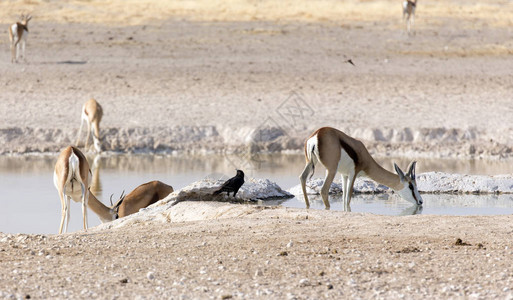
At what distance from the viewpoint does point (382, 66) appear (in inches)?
720

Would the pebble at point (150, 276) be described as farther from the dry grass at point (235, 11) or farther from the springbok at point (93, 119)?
the dry grass at point (235, 11)

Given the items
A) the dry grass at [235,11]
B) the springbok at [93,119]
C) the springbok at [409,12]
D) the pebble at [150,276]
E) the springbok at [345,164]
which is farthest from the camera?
the dry grass at [235,11]

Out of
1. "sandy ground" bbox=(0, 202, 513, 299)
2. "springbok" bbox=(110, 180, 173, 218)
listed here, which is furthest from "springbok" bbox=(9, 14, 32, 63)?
"sandy ground" bbox=(0, 202, 513, 299)

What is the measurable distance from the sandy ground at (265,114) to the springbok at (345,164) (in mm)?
1438

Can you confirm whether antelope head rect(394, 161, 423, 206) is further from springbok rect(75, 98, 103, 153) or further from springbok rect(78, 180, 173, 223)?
springbok rect(75, 98, 103, 153)

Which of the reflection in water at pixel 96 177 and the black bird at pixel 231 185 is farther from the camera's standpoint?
the reflection in water at pixel 96 177

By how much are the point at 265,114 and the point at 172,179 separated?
3867 millimetres

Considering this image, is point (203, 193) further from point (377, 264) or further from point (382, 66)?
point (382, 66)

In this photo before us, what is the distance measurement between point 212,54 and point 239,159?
6233 mm

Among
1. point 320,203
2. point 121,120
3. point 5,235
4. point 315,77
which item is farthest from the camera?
point 315,77

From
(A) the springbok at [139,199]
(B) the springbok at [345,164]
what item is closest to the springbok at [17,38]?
(A) the springbok at [139,199]

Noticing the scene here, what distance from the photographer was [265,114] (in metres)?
14.7

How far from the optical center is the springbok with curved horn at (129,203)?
29.6ft

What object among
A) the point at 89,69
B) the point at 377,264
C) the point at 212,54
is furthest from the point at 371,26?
the point at 377,264
